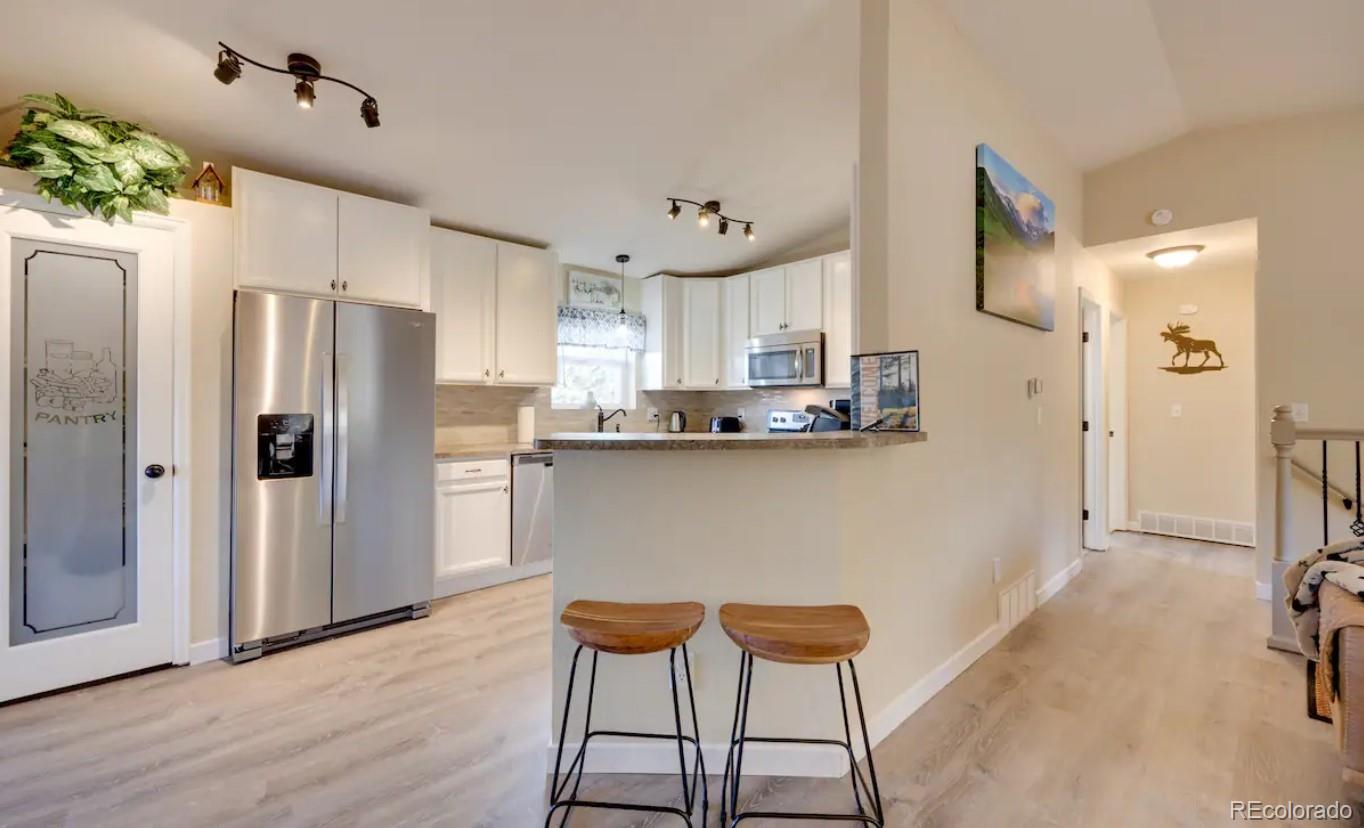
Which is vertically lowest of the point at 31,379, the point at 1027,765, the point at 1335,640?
the point at 1027,765

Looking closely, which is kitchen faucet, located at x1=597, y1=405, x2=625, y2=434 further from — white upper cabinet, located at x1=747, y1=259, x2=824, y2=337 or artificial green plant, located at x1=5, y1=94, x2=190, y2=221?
artificial green plant, located at x1=5, y1=94, x2=190, y2=221

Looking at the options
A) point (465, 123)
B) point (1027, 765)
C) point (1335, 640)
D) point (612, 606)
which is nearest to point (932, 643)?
point (1027, 765)

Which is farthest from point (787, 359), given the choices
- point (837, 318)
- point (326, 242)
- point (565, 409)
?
point (326, 242)

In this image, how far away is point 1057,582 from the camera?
374cm

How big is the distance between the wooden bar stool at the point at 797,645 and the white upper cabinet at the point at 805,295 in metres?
3.16

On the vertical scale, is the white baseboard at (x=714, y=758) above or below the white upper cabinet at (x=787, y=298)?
below

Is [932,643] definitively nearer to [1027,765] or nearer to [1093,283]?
[1027,765]

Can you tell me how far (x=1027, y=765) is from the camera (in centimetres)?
191

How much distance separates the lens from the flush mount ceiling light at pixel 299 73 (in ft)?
6.86

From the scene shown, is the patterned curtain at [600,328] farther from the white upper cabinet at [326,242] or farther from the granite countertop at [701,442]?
the granite countertop at [701,442]

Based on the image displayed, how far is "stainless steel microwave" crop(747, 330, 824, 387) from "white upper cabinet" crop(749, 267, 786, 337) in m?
0.10

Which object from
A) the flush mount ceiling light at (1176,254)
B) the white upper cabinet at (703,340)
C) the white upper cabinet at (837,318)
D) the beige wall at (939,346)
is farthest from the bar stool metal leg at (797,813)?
the flush mount ceiling light at (1176,254)

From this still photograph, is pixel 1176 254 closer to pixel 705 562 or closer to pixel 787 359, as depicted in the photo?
pixel 787 359

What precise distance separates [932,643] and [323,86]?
341cm
